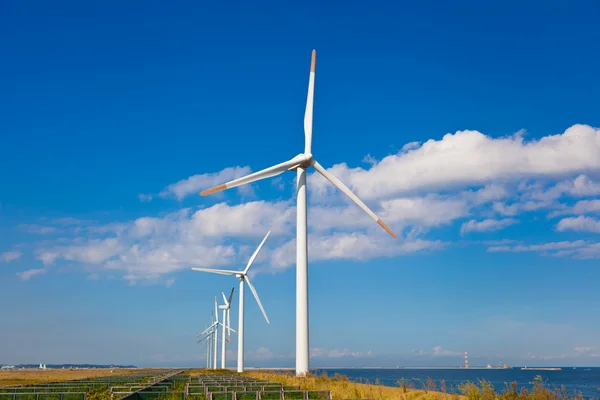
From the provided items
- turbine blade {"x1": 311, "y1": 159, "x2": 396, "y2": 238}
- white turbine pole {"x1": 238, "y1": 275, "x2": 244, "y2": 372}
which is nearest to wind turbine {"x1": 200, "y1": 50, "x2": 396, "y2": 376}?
turbine blade {"x1": 311, "y1": 159, "x2": 396, "y2": 238}

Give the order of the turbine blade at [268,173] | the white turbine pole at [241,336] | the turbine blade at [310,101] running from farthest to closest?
the white turbine pole at [241,336] → the turbine blade at [310,101] → the turbine blade at [268,173]

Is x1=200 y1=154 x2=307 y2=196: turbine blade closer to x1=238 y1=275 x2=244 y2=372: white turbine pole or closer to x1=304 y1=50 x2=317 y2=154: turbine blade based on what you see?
A: x1=304 y1=50 x2=317 y2=154: turbine blade

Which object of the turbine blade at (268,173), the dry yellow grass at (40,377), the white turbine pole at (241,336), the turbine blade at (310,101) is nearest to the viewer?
the turbine blade at (268,173)

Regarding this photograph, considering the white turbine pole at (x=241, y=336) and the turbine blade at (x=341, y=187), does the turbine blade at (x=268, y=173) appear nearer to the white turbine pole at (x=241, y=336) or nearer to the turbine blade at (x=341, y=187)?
the turbine blade at (x=341, y=187)

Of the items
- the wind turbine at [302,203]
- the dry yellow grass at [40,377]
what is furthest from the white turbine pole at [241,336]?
the wind turbine at [302,203]

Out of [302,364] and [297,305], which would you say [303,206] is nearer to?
[297,305]

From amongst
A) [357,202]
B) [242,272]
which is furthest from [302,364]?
[242,272]

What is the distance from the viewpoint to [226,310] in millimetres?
114062

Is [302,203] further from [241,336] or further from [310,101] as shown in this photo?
[241,336]

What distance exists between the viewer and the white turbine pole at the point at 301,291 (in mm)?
44469

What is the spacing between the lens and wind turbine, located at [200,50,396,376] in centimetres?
4453

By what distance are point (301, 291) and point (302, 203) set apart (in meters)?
6.90

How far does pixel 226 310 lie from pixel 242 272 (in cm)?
→ 3041

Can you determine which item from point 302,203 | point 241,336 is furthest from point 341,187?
point 241,336
